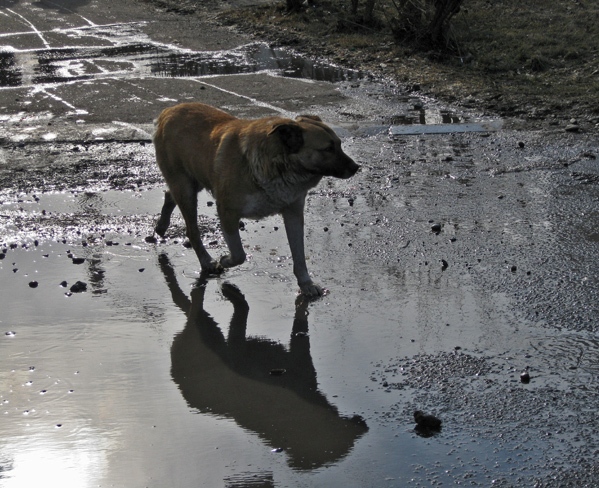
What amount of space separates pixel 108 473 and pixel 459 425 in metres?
1.75

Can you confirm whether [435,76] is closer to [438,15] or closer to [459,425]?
[438,15]

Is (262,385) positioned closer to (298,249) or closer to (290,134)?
(298,249)

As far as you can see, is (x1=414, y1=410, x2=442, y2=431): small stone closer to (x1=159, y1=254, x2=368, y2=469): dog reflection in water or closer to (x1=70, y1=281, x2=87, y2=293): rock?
(x1=159, y1=254, x2=368, y2=469): dog reflection in water

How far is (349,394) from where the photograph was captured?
504 centimetres

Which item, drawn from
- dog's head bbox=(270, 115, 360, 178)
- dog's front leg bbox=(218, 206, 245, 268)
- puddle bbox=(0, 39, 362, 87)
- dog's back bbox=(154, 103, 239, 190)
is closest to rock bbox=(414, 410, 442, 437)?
dog's head bbox=(270, 115, 360, 178)

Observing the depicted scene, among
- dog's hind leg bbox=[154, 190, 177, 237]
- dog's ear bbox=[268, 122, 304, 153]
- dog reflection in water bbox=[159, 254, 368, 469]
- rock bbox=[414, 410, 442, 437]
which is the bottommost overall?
dog reflection in water bbox=[159, 254, 368, 469]

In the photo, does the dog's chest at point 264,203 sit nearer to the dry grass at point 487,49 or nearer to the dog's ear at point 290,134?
the dog's ear at point 290,134

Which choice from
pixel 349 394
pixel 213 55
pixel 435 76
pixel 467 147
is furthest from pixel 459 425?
pixel 213 55

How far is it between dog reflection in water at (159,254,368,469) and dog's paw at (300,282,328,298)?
5 centimetres

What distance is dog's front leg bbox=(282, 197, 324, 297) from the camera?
636 centimetres

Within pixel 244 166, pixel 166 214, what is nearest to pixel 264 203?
pixel 244 166

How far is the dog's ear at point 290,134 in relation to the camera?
19.7 ft

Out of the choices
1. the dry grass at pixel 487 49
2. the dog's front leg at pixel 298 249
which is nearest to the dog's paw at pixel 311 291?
the dog's front leg at pixel 298 249

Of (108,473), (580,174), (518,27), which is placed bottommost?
(108,473)
